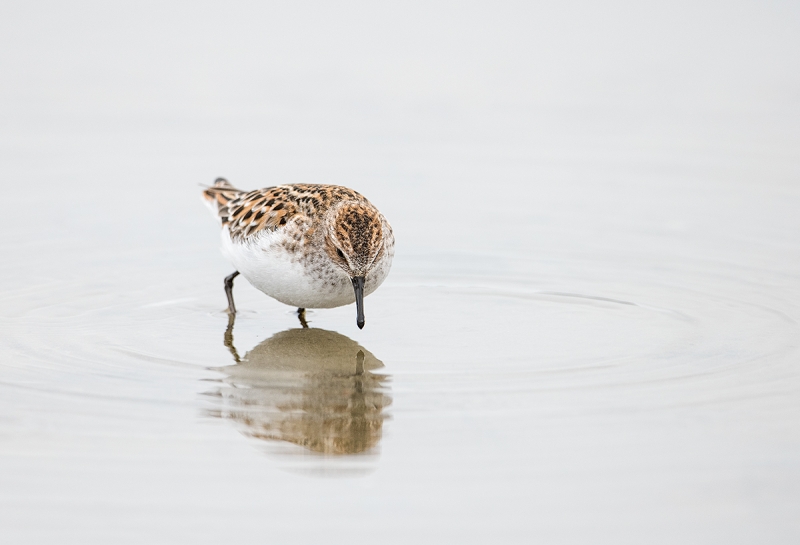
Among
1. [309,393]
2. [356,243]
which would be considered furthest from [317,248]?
[309,393]

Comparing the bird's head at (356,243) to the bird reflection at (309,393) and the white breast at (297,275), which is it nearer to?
the white breast at (297,275)

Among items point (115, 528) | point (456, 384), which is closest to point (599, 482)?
point (456, 384)

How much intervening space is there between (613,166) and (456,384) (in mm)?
6819

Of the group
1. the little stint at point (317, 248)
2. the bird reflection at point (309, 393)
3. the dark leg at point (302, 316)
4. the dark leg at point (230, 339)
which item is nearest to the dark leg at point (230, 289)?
the dark leg at point (230, 339)

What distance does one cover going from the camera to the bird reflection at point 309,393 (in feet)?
21.7

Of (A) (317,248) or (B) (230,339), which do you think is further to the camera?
(B) (230,339)

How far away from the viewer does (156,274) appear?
10289 millimetres

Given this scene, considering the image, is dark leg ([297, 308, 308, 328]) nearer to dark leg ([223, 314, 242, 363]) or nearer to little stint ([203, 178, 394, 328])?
little stint ([203, 178, 394, 328])

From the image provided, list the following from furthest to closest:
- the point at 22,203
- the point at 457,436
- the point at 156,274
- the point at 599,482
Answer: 1. the point at 22,203
2. the point at 156,274
3. the point at 457,436
4. the point at 599,482

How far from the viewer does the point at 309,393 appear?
7.37 m

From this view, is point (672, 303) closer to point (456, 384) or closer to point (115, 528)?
point (456, 384)

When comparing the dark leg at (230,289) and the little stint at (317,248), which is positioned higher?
the little stint at (317,248)

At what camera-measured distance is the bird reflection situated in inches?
261

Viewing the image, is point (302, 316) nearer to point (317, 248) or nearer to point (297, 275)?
point (297, 275)
